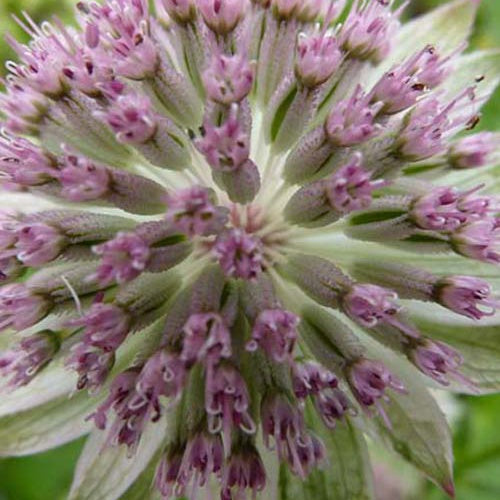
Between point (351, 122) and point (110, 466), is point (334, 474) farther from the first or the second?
point (351, 122)

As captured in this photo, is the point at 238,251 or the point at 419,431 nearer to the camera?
the point at 238,251

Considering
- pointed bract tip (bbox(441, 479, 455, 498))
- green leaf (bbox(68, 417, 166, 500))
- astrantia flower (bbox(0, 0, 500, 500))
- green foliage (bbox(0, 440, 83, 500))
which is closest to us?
astrantia flower (bbox(0, 0, 500, 500))

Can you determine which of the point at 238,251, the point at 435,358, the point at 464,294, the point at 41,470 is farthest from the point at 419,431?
the point at 41,470

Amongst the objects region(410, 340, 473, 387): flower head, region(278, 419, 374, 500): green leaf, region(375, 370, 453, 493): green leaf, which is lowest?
region(278, 419, 374, 500): green leaf

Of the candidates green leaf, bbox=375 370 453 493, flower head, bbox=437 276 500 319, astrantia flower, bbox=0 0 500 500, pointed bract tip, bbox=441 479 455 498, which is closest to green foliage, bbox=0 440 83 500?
astrantia flower, bbox=0 0 500 500

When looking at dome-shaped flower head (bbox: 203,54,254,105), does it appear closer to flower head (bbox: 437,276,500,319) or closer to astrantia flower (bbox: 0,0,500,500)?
astrantia flower (bbox: 0,0,500,500)

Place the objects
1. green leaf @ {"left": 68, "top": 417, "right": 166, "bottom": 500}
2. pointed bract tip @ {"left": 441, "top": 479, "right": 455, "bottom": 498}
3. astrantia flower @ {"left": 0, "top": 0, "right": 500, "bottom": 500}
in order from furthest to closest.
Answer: green leaf @ {"left": 68, "top": 417, "right": 166, "bottom": 500}
pointed bract tip @ {"left": 441, "top": 479, "right": 455, "bottom": 498}
astrantia flower @ {"left": 0, "top": 0, "right": 500, "bottom": 500}

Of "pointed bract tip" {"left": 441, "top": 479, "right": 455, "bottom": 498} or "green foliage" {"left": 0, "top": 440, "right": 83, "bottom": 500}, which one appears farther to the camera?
"green foliage" {"left": 0, "top": 440, "right": 83, "bottom": 500}

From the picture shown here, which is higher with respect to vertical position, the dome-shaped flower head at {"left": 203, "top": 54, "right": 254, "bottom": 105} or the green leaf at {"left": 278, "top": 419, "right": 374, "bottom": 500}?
the dome-shaped flower head at {"left": 203, "top": 54, "right": 254, "bottom": 105}
